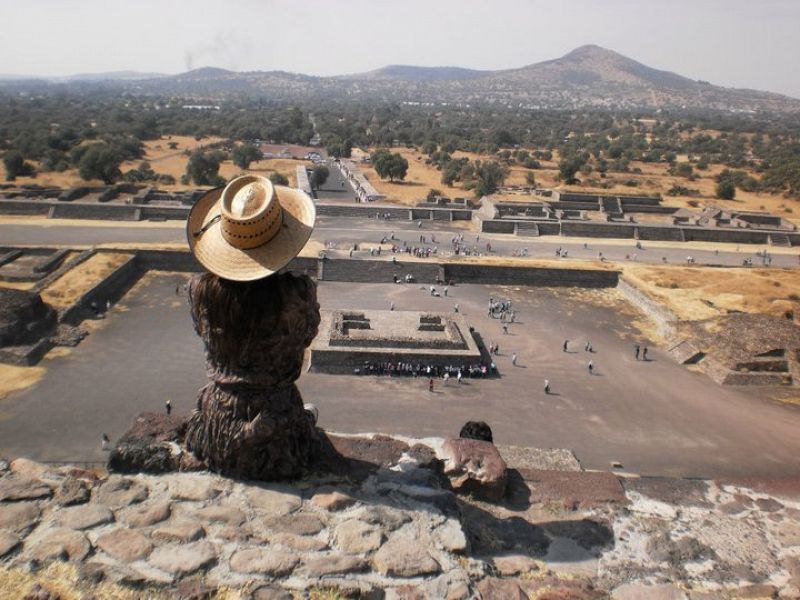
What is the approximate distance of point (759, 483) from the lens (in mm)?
6988

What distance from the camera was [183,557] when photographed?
3459 mm

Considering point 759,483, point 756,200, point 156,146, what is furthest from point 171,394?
point 156,146

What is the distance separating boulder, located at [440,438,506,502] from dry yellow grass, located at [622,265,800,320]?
53.9ft

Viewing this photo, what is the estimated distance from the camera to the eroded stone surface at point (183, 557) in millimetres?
3379

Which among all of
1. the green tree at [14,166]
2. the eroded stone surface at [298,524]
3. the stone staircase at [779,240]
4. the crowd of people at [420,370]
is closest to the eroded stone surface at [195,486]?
the eroded stone surface at [298,524]

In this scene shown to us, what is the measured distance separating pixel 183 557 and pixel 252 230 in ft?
6.61

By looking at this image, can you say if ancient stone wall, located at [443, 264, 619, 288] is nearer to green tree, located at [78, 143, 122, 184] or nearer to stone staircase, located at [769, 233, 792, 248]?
stone staircase, located at [769, 233, 792, 248]

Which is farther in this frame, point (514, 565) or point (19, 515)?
point (514, 565)

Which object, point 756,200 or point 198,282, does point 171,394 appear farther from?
point 756,200

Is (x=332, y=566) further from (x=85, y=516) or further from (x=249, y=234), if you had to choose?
(x=249, y=234)

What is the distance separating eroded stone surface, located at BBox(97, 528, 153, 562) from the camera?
11.3ft

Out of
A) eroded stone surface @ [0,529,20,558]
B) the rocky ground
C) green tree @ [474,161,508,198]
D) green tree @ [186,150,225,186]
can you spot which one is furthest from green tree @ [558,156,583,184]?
eroded stone surface @ [0,529,20,558]

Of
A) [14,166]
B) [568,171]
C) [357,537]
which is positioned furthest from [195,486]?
[568,171]

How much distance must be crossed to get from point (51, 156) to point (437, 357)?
3754 centimetres
